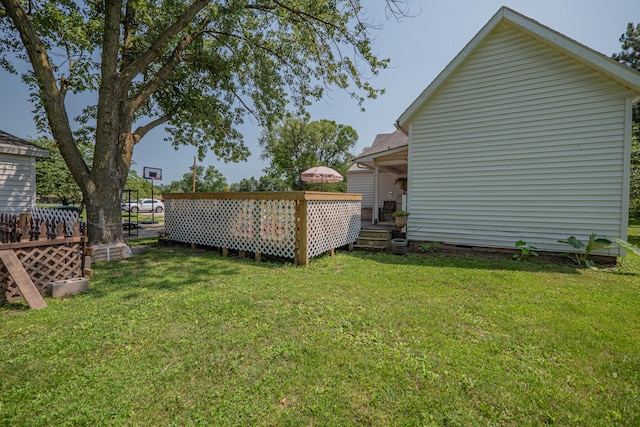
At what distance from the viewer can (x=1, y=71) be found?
8.23 m

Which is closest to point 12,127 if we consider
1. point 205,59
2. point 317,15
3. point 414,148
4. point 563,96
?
point 205,59

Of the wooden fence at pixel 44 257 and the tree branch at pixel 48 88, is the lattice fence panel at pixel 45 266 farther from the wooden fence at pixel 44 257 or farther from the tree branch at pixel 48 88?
the tree branch at pixel 48 88

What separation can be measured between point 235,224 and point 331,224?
8.11 feet

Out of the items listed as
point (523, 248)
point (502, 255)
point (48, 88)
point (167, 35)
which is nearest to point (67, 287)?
point (48, 88)

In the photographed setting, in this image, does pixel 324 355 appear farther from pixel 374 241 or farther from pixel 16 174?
pixel 16 174

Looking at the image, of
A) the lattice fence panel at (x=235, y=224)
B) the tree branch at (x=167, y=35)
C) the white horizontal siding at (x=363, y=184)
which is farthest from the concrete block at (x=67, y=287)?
the white horizontal siding at (x=363, y=184)

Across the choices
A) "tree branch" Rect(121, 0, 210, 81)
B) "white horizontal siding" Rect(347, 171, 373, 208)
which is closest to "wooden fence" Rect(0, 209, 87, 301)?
"tree branch" Rect(121, 0, 210, 81)

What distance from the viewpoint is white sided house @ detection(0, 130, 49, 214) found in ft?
25.0

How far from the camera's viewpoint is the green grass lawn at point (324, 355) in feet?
6.29

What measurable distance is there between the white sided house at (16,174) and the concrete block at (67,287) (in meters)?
6.20

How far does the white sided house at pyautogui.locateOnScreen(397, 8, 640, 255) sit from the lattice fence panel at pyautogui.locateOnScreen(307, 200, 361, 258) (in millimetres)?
1717

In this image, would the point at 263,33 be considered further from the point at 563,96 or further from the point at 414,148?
the point at 563,96

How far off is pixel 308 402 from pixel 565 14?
36.7 ft

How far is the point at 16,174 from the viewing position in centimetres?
789
